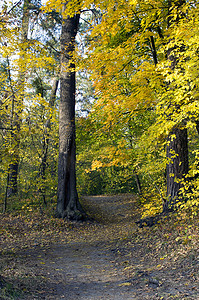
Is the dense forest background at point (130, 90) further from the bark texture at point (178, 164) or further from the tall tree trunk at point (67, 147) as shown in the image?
the tall tree trunk at point (67, 147)

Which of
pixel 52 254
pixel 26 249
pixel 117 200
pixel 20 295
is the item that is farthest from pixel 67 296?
pixel 117 200

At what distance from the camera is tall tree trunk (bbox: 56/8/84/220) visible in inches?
383

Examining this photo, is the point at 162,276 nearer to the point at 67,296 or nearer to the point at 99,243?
the point at 67,296

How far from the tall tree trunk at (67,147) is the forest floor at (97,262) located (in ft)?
2.75

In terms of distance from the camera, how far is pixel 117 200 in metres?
16.3

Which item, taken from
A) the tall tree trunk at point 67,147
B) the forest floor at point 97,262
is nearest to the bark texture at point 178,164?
the forest floor at point 97,262

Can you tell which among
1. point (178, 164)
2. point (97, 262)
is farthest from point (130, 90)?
point (97, 262)

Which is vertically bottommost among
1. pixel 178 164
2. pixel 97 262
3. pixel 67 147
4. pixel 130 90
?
pixel 97 262

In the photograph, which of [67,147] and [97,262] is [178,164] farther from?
[67,147]

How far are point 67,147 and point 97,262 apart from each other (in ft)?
17.4

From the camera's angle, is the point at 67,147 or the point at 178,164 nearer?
the point at 178,164

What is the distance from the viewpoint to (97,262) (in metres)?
5.43

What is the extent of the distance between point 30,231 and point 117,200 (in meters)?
8.75

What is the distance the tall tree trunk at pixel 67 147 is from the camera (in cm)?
972
